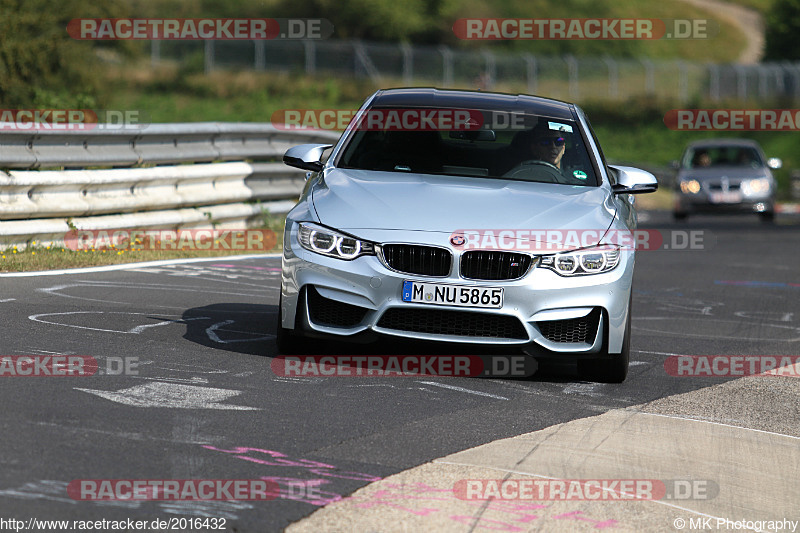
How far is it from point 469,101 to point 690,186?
16.1 meters

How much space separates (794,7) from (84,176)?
57382mm

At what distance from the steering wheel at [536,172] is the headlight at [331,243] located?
148 cm

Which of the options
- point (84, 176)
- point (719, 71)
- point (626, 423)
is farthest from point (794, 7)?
point (626, 423)

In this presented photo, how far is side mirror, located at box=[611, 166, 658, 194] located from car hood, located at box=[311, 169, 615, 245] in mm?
319

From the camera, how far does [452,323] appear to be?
7141 millimetres

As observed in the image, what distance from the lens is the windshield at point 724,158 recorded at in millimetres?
24969

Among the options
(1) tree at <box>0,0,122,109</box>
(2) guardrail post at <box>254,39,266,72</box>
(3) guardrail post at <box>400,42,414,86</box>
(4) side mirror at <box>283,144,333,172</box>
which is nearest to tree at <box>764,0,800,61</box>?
(3) guardrail post at <box>400,42,414,86</box>

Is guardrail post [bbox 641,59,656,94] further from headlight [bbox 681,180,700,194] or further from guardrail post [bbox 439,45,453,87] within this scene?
headlight [bbox 681,180,700,194]

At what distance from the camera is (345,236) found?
23.6ft

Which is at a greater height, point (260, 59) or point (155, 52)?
point (155, 52)

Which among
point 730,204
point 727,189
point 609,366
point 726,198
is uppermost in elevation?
point 609,366

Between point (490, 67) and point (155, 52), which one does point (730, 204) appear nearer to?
point (490, 67)

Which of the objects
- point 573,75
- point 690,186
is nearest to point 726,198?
point 690,186

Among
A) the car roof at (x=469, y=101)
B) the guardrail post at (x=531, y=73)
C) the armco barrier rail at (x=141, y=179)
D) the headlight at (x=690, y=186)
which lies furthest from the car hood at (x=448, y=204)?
the guardrail post at (x=531, y=73)
